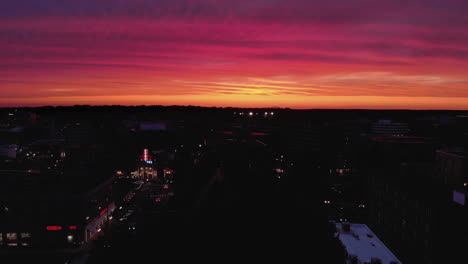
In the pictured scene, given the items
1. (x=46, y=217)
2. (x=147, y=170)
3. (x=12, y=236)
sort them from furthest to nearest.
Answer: (x=147, y=170), (x=46, y=217), (x=12, y=236)

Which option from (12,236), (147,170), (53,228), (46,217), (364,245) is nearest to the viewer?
(364,245)

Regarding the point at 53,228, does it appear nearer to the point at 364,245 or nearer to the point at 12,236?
the point at 12,236

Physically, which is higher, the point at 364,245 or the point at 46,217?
the point at 46,217

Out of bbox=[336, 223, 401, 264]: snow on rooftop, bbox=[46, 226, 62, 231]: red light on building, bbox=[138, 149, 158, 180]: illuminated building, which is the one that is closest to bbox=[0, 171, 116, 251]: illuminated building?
bbox=[46, 226, 62, 231]: red light on building

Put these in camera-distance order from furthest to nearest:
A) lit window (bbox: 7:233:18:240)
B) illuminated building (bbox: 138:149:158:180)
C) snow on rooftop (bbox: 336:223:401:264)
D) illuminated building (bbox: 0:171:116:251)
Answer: illuminated building (bbox: 138:149:158:180) → illuminated building (bbox: 0:171:116:251) → lit window (bbox: 7:233:18:240) → snow on rooftop (bbox: 336:223:401:264)

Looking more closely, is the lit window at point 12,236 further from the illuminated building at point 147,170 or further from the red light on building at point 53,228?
the illuminated building at point 147,170

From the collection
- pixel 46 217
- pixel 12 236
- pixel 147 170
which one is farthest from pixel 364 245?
pixel 147 170

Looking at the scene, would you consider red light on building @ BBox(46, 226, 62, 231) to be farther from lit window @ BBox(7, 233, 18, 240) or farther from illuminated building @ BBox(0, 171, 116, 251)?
lit window @ BBox(7, 233, 18, 240)

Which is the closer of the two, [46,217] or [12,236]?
[12,236]

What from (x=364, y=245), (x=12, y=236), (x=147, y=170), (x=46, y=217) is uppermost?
(x=46, y=217)
